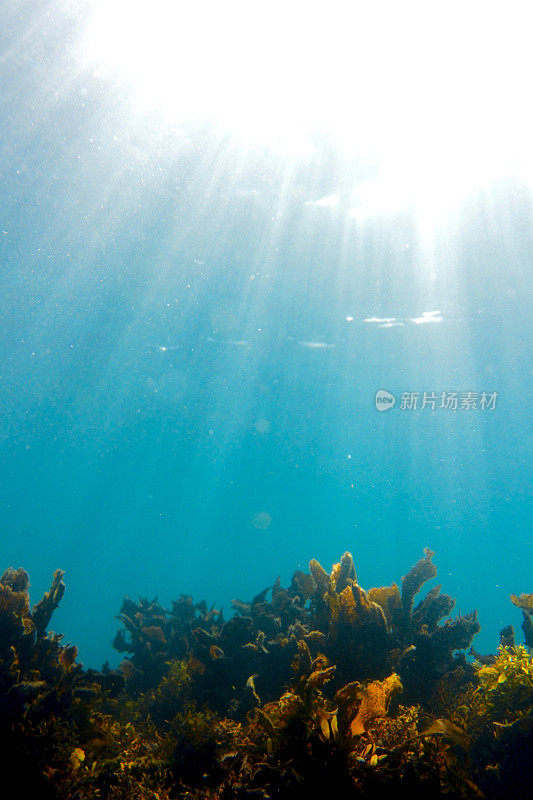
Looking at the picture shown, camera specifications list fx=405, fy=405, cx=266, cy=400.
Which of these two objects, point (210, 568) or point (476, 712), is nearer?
point (476, 712)

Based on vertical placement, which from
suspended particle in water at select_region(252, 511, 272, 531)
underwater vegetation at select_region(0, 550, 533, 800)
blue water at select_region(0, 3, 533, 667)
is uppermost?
suspended particle in water at select_region(252, 511, 272, 531)

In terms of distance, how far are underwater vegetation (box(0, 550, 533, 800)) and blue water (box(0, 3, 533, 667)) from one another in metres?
13.0

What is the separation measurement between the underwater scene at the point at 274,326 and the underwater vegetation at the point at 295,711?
0.07 ft

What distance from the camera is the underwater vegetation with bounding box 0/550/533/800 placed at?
8.27 ft

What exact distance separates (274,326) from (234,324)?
2.37 meters

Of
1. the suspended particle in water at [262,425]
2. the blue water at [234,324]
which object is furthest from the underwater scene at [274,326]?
the suspended particle in water at [262,425]

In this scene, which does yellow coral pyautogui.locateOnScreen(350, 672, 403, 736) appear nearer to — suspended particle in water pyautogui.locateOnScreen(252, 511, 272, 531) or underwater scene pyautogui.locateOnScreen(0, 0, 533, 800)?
underwater scene pyautogui.locateOnScreen(0, 0, 533, 800)

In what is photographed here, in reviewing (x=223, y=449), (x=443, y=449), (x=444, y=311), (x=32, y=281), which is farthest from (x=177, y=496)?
(x=444, y=311)

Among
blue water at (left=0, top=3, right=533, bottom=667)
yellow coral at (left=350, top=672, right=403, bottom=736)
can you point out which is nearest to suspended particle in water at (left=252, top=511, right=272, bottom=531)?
blue water at (left=0, top=3, right=533, bottom=667)

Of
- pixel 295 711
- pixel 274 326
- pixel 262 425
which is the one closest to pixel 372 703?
pixel 295 711

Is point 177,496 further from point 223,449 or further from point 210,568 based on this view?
point 223,449

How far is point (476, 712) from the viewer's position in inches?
136

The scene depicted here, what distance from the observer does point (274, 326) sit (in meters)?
23.6

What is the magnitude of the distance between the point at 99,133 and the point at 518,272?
16.4 m
